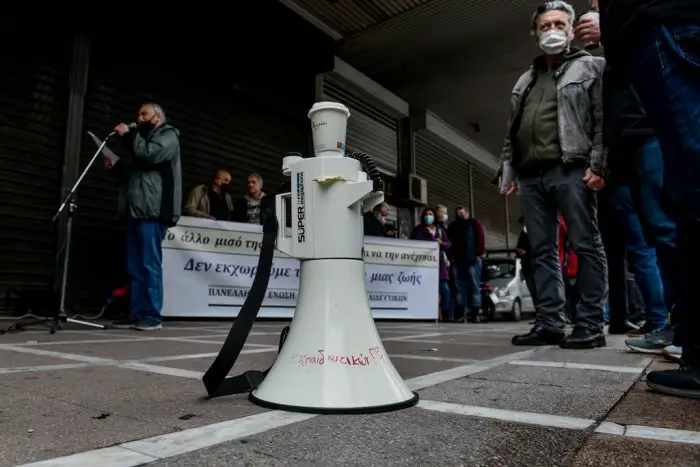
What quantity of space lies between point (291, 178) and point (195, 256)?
4.42 meters

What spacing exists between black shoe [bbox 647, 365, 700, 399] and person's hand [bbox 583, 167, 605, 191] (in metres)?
1.34

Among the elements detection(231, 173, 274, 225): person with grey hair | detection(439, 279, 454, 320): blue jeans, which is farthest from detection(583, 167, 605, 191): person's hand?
detection(439, 279, 454, 320): blue jeans

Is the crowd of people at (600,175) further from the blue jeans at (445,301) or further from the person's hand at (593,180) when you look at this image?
the blue jeans at (445,301)

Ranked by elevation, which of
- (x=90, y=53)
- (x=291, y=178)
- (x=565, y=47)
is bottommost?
(x=291, y=178)

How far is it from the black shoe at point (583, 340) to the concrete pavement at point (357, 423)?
0.83m

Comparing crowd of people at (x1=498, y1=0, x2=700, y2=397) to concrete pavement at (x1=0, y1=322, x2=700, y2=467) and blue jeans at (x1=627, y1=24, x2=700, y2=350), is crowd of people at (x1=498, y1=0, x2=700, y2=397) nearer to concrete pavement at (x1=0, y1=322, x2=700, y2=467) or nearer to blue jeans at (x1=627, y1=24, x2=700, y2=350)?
blue jeans at (x1=627, y1=24, x2=700, y2=350)

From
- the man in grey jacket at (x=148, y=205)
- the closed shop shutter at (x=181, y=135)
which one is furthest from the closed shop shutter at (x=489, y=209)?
the man in grey jacket at (x=148, y=205)

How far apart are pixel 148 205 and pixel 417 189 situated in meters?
7.93

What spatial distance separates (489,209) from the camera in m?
16.1

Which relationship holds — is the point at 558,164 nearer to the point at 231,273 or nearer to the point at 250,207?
the point at 231,273

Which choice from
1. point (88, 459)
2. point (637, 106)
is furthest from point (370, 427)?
point (637, 106)

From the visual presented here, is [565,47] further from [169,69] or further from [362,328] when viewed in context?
[169,69]

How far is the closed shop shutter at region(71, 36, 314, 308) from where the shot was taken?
5.81 meters

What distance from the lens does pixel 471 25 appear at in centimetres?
855
